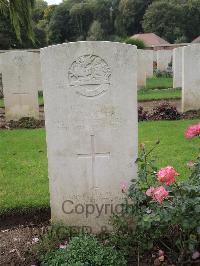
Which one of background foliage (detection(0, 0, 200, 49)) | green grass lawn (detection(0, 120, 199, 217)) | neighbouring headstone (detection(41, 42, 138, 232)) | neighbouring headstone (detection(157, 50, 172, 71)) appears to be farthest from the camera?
background foliage (detection(0, 0, 200, 49))

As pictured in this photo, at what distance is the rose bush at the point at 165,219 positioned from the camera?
115 inches

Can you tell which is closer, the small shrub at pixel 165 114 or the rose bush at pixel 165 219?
the rose bush at pixel 165 219

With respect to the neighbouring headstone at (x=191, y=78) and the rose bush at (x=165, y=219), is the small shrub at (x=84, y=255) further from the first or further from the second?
the neighbouring headstone at (x=191, y=78)

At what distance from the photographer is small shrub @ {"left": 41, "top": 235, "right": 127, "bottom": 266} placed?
314cm

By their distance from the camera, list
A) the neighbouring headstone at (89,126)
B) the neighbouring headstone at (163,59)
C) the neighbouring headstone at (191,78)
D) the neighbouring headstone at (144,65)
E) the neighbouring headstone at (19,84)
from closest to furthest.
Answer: the neighbouring headstone at (89,126) < the neighbouring headstone at (19,84) < the neighbouring headstone at (191,78) < the neighbouring headstone at (144,65) < the neighbouring headstone at (163,59)

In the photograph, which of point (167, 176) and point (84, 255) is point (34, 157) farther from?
point (167, 176)

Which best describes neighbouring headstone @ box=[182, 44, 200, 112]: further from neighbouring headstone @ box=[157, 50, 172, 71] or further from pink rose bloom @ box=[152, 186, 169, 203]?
neighbouring headstone @ box=[157, 50, 172, 71]

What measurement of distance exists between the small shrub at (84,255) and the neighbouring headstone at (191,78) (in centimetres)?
690

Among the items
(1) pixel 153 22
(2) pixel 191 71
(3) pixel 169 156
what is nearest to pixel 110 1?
(1) pixel 153 22

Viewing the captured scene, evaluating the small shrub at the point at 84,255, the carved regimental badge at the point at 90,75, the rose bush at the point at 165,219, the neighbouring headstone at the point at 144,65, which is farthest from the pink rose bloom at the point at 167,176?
the neighbouring headstone at the point at 144,65

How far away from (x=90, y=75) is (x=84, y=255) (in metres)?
1.43

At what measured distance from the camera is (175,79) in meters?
15.0

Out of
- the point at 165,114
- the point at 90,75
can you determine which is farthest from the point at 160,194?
the point at 165,114

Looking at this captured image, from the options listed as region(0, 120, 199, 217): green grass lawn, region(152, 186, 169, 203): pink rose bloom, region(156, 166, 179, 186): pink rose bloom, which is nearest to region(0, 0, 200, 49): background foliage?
region(0, 120, 199, 217): green grass lawn
